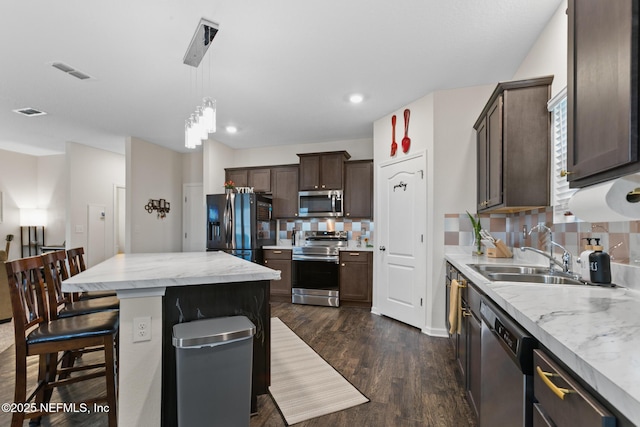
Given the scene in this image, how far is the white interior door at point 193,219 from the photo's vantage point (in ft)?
20.2

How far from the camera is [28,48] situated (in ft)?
8.21

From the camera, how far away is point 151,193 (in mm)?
5496

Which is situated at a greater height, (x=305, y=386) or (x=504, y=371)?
(x=504, y=371)

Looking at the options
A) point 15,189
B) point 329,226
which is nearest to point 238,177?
point 329,226

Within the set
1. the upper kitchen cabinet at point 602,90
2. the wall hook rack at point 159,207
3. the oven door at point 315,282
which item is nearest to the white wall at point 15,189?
the wall hook rack at point 159,207

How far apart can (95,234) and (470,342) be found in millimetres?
6655

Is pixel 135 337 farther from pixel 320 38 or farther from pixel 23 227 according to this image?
pixel 23 227

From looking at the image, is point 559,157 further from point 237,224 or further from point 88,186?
point 88,186

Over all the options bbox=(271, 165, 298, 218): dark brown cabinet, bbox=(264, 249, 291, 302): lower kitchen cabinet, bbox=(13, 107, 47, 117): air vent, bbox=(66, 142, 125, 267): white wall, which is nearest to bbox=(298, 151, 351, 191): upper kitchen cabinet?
bbox=(271, 165, 298, 218): dark brown cabinet

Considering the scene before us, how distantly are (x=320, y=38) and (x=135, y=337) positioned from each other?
2424 millimetres

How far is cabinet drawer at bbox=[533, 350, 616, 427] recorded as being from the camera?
61 cm

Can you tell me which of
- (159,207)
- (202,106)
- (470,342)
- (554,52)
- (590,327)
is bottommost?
(470,342)

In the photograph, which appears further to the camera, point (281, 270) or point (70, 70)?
point (281, 270)

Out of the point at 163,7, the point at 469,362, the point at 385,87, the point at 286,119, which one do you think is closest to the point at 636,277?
the point at 469,362
